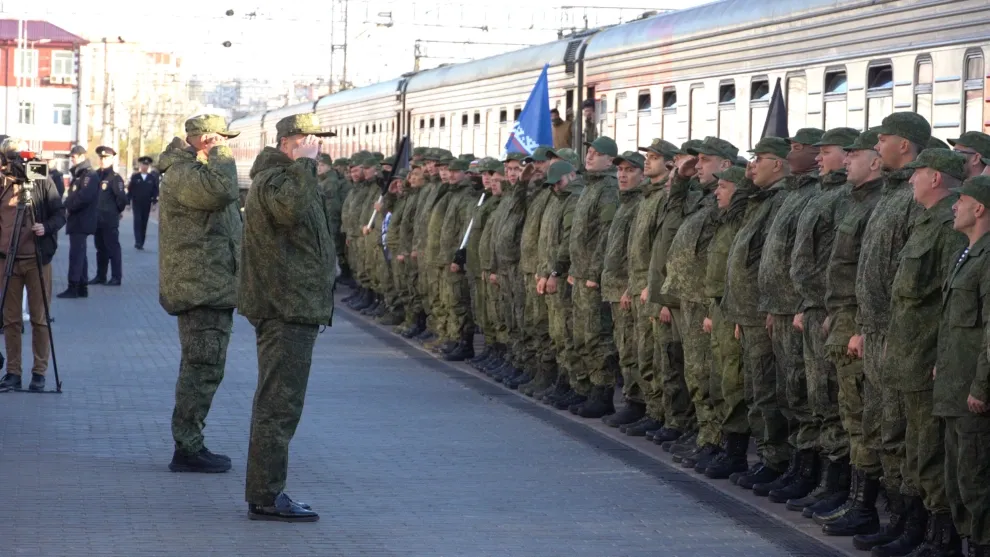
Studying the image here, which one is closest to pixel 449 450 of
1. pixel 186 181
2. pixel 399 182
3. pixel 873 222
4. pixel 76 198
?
pixel 186 181

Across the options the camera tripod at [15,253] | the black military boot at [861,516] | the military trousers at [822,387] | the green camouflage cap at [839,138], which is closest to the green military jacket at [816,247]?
the military trousers at [822,387]

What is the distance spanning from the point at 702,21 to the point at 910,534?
10.2m

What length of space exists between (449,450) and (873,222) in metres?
3.76

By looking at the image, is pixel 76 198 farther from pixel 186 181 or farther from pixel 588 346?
pixel 186 181

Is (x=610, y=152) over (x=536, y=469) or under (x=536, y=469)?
over

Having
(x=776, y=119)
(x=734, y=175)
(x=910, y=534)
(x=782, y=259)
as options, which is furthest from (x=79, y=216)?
(x=910, y=534)

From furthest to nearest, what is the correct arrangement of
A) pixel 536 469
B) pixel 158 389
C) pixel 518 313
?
pixel 518 313, pixel 158 389, pixel 536 469

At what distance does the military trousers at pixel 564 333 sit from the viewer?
13.5m

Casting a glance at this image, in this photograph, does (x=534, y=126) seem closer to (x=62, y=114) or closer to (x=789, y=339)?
(x=789, y=339)

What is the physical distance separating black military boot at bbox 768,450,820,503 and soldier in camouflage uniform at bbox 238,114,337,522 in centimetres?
276

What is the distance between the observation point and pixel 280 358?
860 cm

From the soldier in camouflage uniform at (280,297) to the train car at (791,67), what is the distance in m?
5.46

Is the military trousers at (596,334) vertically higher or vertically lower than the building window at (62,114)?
lower

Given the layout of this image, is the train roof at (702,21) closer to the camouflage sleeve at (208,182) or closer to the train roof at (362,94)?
the camouflage sleeve at (208,182)
